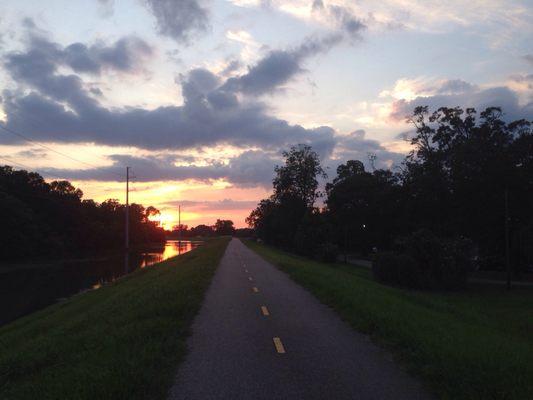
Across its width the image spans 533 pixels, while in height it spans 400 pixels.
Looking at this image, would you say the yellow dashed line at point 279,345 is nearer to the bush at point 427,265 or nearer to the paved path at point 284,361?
the paved path at point 284,361

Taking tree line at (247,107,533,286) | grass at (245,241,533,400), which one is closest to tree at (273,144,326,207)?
tree line at (247,107,533,286)

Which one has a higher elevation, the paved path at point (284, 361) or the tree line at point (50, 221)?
the tree line at point (50, 221)

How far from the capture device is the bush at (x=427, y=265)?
113ft

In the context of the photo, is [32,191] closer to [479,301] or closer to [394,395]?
[479,301]

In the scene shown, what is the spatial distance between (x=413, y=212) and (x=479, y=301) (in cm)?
2747

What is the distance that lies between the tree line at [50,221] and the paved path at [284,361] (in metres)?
68.0

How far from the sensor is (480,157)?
43688 mm

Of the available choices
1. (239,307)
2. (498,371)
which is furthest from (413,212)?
(498,371)

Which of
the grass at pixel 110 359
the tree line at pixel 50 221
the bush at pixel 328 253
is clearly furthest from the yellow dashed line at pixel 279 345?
the tree line at pixel 50 221

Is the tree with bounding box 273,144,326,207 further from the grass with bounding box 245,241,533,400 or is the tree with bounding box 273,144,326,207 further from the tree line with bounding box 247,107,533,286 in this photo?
the grass with bounding box 245,241,533,400

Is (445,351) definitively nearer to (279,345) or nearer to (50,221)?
(279,345)

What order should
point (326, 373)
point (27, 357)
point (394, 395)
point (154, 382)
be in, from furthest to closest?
point (27, 357), point (326, 373), point (154, 382), point (394, 395)

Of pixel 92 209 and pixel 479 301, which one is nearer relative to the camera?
pixel 479 301

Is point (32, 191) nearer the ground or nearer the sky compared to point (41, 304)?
nearer the sky
